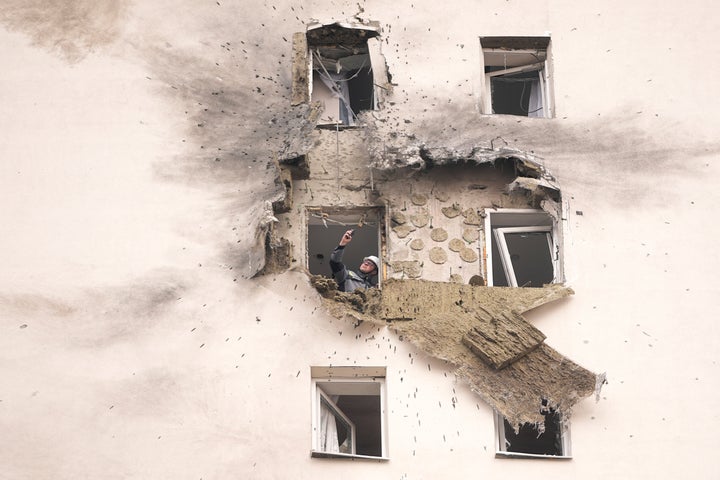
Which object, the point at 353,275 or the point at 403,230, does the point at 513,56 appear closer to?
the point at 403,230

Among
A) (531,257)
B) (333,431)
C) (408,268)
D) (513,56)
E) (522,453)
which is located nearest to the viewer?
(522,453)

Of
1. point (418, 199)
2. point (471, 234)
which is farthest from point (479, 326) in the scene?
point (418, 199)

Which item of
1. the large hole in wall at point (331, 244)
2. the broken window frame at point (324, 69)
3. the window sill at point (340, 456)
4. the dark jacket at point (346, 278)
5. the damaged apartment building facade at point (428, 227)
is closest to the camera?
the window sill at point (340, 456)

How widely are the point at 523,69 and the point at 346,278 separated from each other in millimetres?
2827

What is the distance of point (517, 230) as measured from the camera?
1258 cm

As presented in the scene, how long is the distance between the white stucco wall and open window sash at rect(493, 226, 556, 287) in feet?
1.46

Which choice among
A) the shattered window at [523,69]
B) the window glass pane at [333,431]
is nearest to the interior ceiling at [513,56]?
the shattered window at [523,69]

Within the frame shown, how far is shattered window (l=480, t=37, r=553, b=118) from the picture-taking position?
13109 millimetres

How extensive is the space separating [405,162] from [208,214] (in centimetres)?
190

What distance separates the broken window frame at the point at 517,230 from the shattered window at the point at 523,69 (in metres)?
1.06

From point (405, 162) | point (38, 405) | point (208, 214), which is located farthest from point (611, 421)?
point (38, 405)

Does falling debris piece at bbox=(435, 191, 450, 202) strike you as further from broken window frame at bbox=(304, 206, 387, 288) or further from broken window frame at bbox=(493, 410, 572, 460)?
broken window frame at bbox=(493, 410, 572, 460)

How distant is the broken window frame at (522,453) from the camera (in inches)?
446

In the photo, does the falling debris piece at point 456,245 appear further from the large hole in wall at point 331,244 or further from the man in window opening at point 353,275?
the large hole in wall at point 331,244
